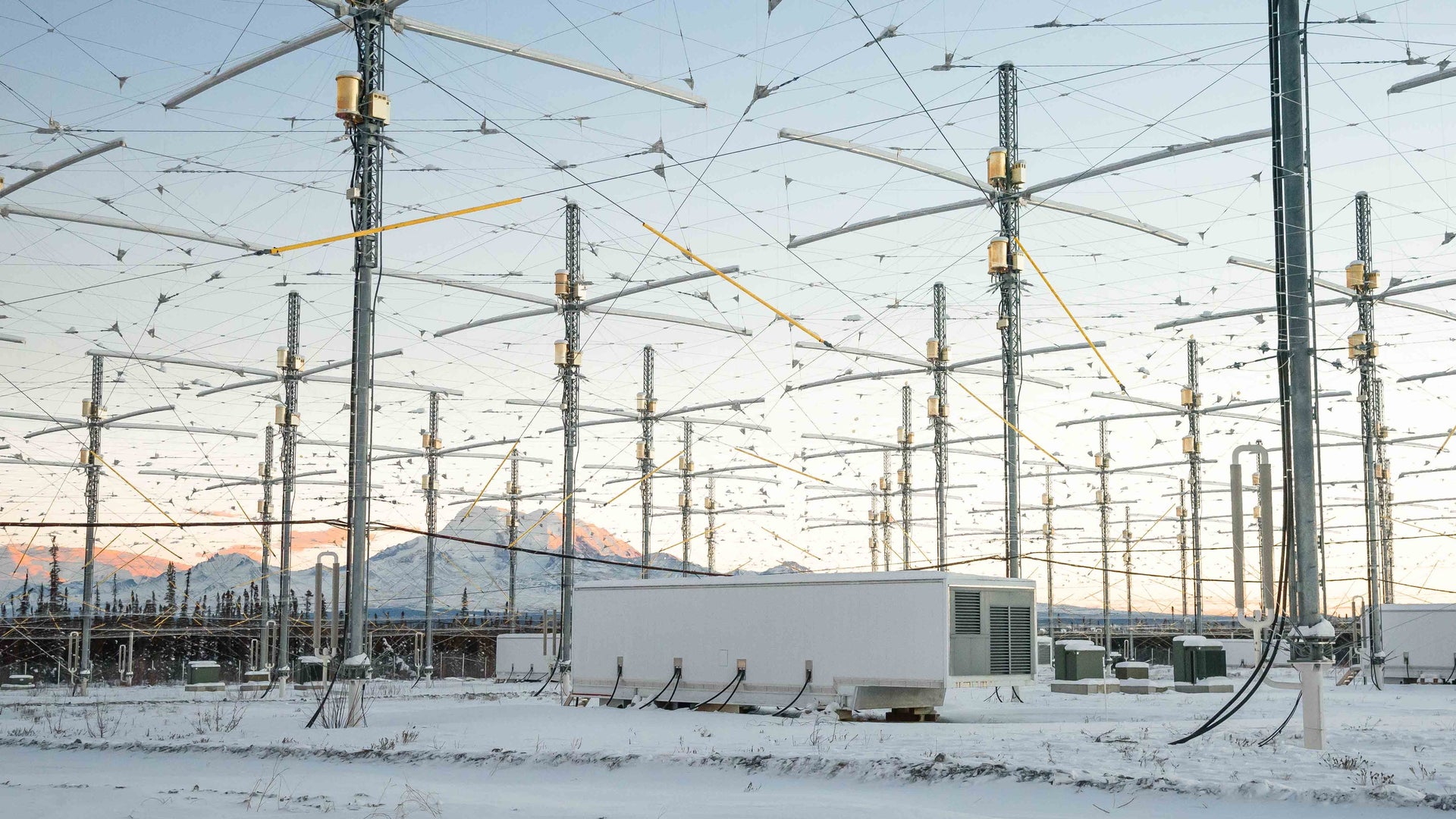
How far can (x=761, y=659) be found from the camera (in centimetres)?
2717

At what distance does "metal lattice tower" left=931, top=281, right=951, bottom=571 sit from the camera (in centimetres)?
4722

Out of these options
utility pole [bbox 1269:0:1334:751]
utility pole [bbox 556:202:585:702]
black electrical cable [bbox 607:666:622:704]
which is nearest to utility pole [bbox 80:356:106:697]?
utility pole [bbox 556:202:585:702]

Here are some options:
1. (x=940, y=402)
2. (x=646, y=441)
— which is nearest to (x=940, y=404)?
(x=940, y=402)

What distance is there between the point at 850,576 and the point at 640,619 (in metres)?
5.66

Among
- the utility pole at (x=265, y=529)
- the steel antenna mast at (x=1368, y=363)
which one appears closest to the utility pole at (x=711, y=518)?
the utility pole at (x=265, y=529)

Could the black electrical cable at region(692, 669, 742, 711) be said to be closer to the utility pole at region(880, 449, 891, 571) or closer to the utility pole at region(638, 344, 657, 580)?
the utility pole at region(638, 344, 657, 580)

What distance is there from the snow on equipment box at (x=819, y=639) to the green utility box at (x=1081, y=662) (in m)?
10.3

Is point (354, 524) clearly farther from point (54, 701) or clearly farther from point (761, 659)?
point (54, 701)

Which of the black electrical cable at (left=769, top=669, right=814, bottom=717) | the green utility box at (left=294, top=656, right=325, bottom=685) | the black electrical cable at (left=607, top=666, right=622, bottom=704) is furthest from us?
the green utility box at (left=294, top=656, right=325, bottom=685)

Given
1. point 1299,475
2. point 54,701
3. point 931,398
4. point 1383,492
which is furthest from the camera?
point 1383,492

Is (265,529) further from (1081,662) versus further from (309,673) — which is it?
(1081,662)

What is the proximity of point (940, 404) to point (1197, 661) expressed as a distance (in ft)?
46.2

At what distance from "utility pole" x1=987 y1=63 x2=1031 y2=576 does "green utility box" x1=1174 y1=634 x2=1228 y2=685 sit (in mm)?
9189

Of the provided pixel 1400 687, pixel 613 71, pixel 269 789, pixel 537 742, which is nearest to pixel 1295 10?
pixel 613 71
